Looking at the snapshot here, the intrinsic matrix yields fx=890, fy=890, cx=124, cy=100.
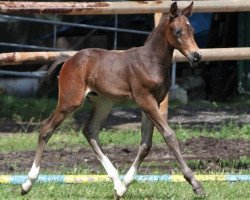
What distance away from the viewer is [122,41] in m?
17.6

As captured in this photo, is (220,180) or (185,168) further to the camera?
(220,180)

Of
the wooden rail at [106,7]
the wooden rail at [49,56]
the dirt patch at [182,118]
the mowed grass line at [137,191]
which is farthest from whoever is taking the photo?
the dirt patch at [182,118]

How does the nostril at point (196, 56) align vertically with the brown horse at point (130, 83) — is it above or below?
above

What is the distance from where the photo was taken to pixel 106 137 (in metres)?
11.8

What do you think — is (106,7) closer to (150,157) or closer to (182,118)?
(150,157)

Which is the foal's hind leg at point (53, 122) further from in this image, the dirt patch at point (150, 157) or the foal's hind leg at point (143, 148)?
the dirt patch at point (150, 157)

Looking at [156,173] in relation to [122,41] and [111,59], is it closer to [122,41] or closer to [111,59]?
[111,59]

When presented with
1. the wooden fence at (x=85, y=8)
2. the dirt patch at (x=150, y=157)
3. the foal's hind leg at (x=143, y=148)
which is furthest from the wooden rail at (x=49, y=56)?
the foal's hind leg at (x=143, y=148)

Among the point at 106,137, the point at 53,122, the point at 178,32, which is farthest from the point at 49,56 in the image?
the point at 178,32

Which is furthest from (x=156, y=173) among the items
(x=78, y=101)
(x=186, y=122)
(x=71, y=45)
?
(x=71, y=45)

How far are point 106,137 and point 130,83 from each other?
4.08 meters

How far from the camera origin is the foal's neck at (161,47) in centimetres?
776

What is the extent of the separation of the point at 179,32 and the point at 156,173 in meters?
2.09

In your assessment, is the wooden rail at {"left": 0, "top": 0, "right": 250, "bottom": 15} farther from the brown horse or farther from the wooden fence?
the brown horse
